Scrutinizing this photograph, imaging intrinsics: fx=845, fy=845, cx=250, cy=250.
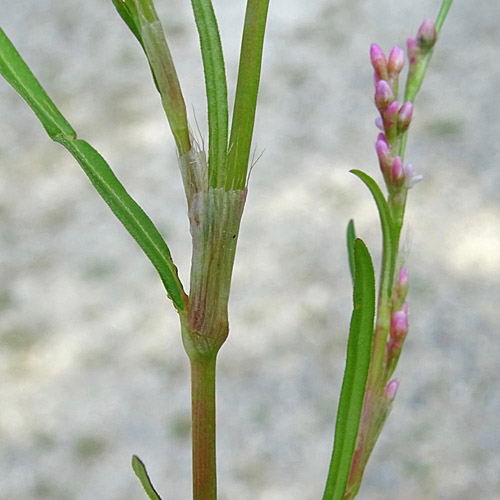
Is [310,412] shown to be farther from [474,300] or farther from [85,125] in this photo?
[85,125]

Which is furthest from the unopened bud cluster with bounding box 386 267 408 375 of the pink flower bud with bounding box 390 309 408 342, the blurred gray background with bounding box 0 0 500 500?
the blurred gray background with bounding box 0 0 500 500

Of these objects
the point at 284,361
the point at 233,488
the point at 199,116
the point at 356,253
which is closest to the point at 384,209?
the point at 356,253

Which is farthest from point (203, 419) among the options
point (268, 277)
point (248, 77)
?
point (268, 277)

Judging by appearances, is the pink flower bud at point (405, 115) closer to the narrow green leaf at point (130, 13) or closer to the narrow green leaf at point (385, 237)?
the narrow green leaf at point (385, 237)

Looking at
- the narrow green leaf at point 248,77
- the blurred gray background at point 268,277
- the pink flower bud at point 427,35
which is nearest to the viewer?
the narrow green leaf at point 248,77

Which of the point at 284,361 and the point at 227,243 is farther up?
the point at 284,361

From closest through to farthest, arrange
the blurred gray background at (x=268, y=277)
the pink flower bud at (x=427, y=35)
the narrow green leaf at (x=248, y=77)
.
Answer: the narrow green leaf at (x=248, y=77) → the pink flower bud at (x=427, y=35) → the blurred gray background at (x=268, y=277)

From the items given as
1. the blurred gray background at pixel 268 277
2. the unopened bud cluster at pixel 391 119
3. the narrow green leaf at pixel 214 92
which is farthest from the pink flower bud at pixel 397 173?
the blurred gray background at pixel 268 277
